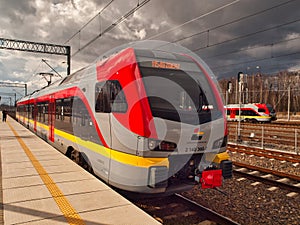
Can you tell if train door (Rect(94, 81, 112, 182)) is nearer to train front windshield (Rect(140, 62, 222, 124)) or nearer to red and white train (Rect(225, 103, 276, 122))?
train front windshield (Rect(140, 62, 222, 124))

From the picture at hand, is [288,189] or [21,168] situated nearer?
[288,189]

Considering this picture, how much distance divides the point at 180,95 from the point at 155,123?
3.30 feet

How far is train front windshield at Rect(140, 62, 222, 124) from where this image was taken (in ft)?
14.8

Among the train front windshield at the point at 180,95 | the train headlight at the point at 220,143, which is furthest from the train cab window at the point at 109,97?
the train headlight at the point at 220,143

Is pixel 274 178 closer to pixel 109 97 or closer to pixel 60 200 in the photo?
pixel 109 97

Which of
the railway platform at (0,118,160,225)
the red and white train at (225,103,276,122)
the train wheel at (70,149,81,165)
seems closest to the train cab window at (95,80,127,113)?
the railway platform at (0,118,160,225)

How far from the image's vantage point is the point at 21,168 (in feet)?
21.8

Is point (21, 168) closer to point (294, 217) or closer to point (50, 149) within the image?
point (50, 149)

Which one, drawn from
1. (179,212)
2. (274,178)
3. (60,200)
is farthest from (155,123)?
(274,178)

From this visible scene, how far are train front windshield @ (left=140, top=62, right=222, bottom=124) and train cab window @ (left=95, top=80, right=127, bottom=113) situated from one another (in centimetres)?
53

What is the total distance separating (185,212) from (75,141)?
11.9 ft

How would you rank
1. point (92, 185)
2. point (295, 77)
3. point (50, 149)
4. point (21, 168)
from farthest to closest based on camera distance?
point (295, 77), point (50, 149), point (21, 168), point (92, 185)

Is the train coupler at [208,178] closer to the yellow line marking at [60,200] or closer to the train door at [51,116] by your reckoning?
the yellow line marking at [60,200]

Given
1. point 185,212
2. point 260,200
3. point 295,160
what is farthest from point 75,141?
point 295,160
